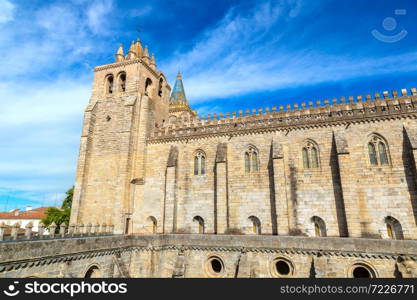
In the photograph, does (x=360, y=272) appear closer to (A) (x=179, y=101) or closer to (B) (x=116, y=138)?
(B) (x=116, y=138)

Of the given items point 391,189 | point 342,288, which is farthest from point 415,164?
point 342,288

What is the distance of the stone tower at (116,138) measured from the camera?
22875mm

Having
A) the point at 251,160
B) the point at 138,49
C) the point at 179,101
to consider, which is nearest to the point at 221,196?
the point at 251,160

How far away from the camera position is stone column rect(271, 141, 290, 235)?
61.9 feet

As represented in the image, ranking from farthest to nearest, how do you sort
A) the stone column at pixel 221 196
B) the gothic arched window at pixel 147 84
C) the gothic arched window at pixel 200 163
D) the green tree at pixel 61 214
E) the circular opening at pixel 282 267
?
the green tree at pixel 61 214, the gothic arched window at pixel 147 84, the gothic arched window at pixel 200 163, the stone column at pixel 221 196, the circular opening at pixel 282 267

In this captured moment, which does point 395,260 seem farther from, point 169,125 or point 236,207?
point 169,125

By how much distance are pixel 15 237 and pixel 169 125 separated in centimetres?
1623

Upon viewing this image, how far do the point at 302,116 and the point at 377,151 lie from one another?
5849mm

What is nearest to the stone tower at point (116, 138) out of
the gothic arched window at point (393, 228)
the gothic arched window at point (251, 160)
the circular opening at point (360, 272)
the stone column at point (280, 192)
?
the gothic arched window at point (251, 160)

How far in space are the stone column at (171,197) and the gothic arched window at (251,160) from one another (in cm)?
634

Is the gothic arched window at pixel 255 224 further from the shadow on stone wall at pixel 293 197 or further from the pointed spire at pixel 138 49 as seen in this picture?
the pointed spire at pixel 138 49

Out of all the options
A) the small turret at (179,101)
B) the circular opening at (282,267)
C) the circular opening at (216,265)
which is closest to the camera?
the circular opening at (282,267)

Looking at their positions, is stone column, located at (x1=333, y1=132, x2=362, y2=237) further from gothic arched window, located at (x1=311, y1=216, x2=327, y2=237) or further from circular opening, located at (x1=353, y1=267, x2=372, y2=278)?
circular opening, located at (x1=353, y1=267, x2=372, y2=278)

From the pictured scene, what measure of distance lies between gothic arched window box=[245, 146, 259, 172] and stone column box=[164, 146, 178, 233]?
6.34 m
